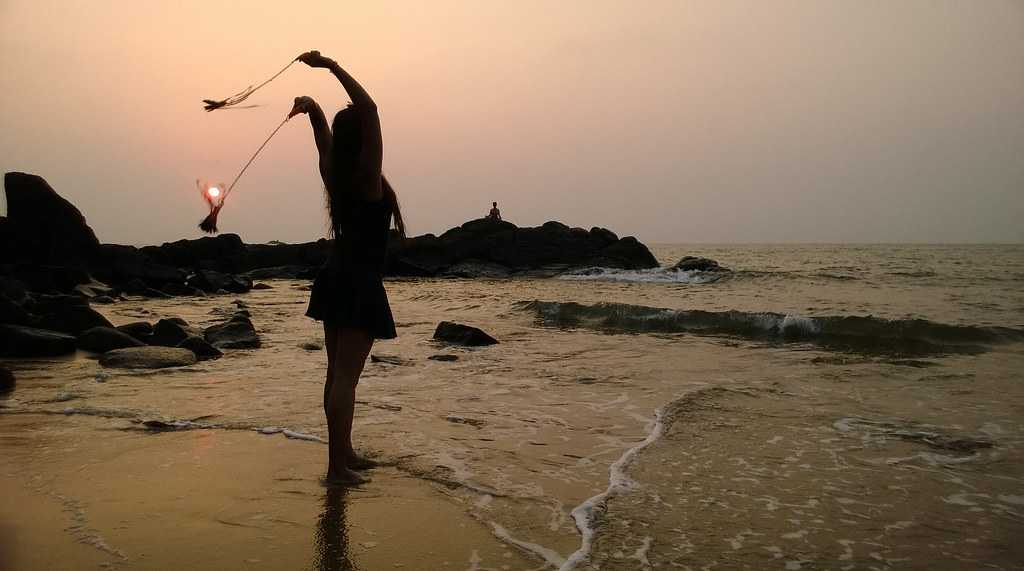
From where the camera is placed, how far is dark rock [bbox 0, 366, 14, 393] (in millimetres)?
5816

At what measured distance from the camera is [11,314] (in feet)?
28.4

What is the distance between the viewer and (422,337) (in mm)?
10680

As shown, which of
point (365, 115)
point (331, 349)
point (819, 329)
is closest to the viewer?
point (365, 115)

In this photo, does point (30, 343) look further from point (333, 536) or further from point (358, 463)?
point (333, 536)

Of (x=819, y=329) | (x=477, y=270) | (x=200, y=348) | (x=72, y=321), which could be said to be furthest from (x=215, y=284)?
(x=819, y=329)

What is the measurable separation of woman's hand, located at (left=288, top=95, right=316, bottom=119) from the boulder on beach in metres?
4.60

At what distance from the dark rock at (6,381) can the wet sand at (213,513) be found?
1840mm

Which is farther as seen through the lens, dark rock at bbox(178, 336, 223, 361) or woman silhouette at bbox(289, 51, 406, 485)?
dark rock at bbox(178, 336, 223, 361)

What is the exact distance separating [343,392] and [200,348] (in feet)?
16.9

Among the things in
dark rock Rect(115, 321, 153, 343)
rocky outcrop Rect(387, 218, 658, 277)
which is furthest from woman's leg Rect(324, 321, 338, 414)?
rocky outcrop Rect(387, 218, 658, 277)

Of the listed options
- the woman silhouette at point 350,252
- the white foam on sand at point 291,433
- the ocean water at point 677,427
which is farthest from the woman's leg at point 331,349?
the white foam on sand at point 291,433

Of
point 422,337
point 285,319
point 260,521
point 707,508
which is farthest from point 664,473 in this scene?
point 285,319

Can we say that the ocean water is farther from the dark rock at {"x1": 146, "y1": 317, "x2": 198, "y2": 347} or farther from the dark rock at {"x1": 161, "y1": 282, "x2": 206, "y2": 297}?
the dark rock at {"x1": 161, "y1": 282, "x2": 206, "y2": 297}

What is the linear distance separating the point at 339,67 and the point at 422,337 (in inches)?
295
